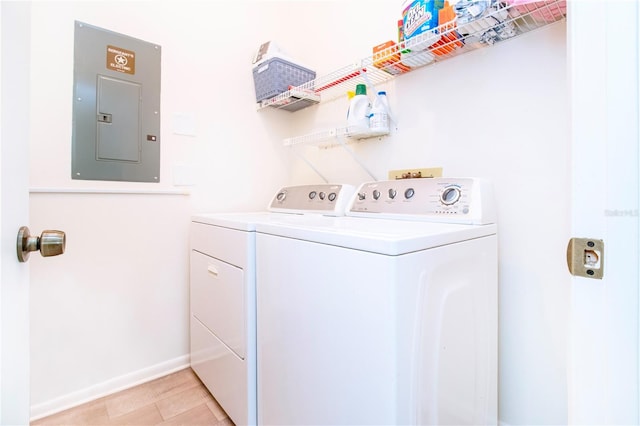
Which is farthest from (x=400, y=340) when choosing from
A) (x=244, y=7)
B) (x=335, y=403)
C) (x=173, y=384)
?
(x=244, y=7)

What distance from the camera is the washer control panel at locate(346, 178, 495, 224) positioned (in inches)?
41.3

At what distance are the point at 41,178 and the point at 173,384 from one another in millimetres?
1173

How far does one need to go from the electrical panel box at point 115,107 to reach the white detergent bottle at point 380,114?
3.75ft

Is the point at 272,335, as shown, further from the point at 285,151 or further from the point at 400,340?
the point at 285,151

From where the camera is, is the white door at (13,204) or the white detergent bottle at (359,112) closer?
the white door at (13,204)

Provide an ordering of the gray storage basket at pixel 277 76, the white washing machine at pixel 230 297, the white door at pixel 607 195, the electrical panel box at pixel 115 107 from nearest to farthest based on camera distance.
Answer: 1. the white door at pixel 607 195
2. the white washing machine at pixel 230 297
3. the electrical panel box at pixel 115 107
4. the gray storage basket at pixel 277 76

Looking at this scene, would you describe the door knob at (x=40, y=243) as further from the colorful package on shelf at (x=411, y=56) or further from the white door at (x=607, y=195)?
the colorful package on shelf at (x=411, y=56)

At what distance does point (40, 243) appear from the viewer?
0.56m

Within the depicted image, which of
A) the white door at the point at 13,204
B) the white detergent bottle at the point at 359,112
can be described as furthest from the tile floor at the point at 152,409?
the white detergent bottle at the point at 359,112

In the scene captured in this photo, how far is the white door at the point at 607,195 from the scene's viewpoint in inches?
17.5

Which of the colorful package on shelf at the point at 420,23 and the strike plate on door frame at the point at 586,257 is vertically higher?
the colorful package on shelf at the point at 420,23

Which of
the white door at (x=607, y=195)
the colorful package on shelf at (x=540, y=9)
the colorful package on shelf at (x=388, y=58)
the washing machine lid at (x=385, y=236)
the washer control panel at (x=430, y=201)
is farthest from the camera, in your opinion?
the colorful package on shelf at (x=388, y=58)

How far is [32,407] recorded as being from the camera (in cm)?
131

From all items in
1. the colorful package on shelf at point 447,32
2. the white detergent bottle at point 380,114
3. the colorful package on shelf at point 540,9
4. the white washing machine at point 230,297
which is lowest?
the white washing machine at point 230,297
